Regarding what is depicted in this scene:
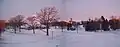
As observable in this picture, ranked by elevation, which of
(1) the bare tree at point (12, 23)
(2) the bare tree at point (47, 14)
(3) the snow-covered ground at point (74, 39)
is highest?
(2) the bare tree at point (47, 14)

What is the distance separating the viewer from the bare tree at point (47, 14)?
246cm

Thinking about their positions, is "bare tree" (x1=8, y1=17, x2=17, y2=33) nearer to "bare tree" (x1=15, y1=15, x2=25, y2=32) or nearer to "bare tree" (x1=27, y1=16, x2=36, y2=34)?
"bare tree" (x1=15, y1=15, x2=25, y2=32)

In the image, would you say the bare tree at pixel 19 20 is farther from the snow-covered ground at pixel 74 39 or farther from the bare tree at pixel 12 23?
the snow-covered ground at pixel 74 39

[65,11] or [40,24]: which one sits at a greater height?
[65,11]

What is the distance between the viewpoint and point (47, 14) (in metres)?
2.47

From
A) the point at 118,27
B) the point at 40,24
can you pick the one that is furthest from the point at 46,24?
the point at 118,27

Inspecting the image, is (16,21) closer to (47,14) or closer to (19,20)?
(19,20)

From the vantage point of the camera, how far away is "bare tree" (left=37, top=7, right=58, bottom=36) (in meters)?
2.46

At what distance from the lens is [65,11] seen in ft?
8.20

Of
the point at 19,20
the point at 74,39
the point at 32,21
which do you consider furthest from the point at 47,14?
the point at 74,39

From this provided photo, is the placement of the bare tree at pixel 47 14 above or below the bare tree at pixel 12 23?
above

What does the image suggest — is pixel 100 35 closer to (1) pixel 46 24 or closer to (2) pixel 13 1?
(1) pixel 46 24

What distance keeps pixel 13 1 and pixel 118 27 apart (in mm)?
1391

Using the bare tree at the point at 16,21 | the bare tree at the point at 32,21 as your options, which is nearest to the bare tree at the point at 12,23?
the bare tree at the point at 16,21
